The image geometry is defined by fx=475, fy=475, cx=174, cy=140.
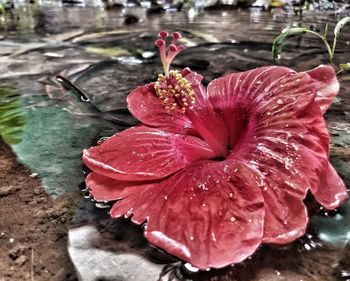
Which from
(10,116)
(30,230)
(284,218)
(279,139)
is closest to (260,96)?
(279,139)

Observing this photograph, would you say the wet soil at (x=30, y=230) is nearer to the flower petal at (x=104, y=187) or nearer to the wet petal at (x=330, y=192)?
the flower petal at (x=104, y=187)

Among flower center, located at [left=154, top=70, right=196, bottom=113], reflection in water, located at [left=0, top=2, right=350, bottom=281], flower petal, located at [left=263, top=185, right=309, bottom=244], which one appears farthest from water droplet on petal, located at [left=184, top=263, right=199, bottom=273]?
flower center, located at [left=154, top=70, right=196, bottom=113]

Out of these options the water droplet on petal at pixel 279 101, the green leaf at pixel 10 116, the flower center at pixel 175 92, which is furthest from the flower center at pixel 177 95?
the green leaf at pixel 10 116

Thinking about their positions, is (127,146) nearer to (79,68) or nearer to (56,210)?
(56,210)

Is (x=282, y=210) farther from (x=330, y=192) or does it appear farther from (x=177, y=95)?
(x=177, y=95)

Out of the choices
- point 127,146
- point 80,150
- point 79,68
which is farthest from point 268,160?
point 79,68

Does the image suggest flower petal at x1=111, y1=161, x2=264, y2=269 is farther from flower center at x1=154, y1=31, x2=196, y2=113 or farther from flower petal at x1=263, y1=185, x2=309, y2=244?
flower center at x1=154, y1=31, x2=196, y2=113
